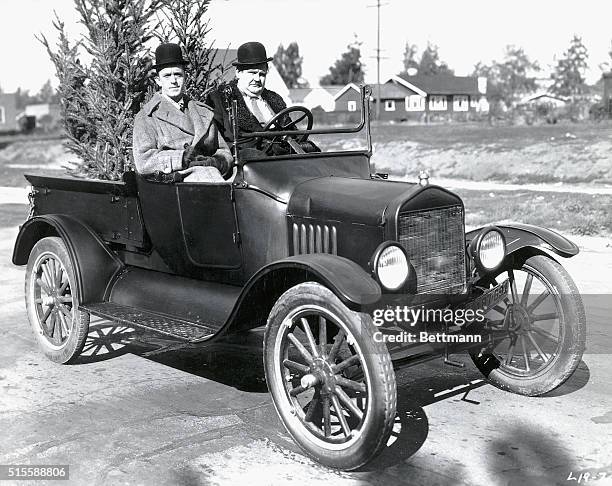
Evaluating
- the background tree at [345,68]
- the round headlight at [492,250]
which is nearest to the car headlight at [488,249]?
the round headlight at [492,250]

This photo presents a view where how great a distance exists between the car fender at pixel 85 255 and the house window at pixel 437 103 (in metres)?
81.4

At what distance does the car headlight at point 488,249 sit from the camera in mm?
4516

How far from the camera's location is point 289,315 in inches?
156

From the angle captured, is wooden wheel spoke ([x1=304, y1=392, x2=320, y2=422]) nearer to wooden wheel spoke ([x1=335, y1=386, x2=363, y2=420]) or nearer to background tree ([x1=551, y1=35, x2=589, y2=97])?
wooden wheel spoke ([x1=335, y1=386, x2=363, y2=420])

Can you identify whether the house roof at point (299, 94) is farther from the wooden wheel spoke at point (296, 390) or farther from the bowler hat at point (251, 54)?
the wooden wheel spoke at point (296, 390)

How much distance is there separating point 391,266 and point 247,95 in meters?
2.07

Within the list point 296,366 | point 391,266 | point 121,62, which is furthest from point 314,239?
point 121,62

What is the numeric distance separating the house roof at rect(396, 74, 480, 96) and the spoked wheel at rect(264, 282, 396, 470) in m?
79.7

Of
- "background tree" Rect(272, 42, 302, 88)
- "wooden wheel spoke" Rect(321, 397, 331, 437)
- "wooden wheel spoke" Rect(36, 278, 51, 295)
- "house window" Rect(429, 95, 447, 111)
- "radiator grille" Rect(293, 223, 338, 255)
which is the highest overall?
"background tree" Rect(272, 42, 302, 88)

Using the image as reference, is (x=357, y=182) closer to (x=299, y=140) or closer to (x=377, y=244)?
(x=377, y=244)

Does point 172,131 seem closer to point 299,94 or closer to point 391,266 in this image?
point 391,266

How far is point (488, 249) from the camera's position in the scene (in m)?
4.55

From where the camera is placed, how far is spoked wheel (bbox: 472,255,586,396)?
4.52 metres

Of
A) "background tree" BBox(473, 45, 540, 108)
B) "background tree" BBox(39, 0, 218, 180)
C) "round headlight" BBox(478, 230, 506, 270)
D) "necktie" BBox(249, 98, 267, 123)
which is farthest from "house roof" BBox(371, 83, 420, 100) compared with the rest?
"round headlight" BBox(478, 230, 506, 270)
